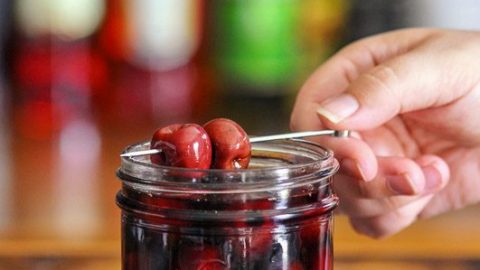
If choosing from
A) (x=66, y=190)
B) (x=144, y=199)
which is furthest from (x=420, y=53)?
(x=66, y=190)

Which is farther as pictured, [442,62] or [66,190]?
[66,190]

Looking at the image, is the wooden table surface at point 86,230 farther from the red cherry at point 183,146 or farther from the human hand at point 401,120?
the red cherry at point 183,146

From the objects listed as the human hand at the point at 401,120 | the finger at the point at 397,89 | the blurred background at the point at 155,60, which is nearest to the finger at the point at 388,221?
the human hand at the point at 401,120

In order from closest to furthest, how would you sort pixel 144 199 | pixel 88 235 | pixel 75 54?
pixel 144 199 < pixel 88 235 < pixel 75 54

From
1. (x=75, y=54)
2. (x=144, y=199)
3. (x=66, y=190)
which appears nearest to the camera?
(x=144, y=199)

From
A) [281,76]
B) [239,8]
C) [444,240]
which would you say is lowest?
[444,240]

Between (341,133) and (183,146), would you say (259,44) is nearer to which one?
(341,133)

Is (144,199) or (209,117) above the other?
(144,199)

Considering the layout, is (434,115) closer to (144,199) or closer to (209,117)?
(144,199)
